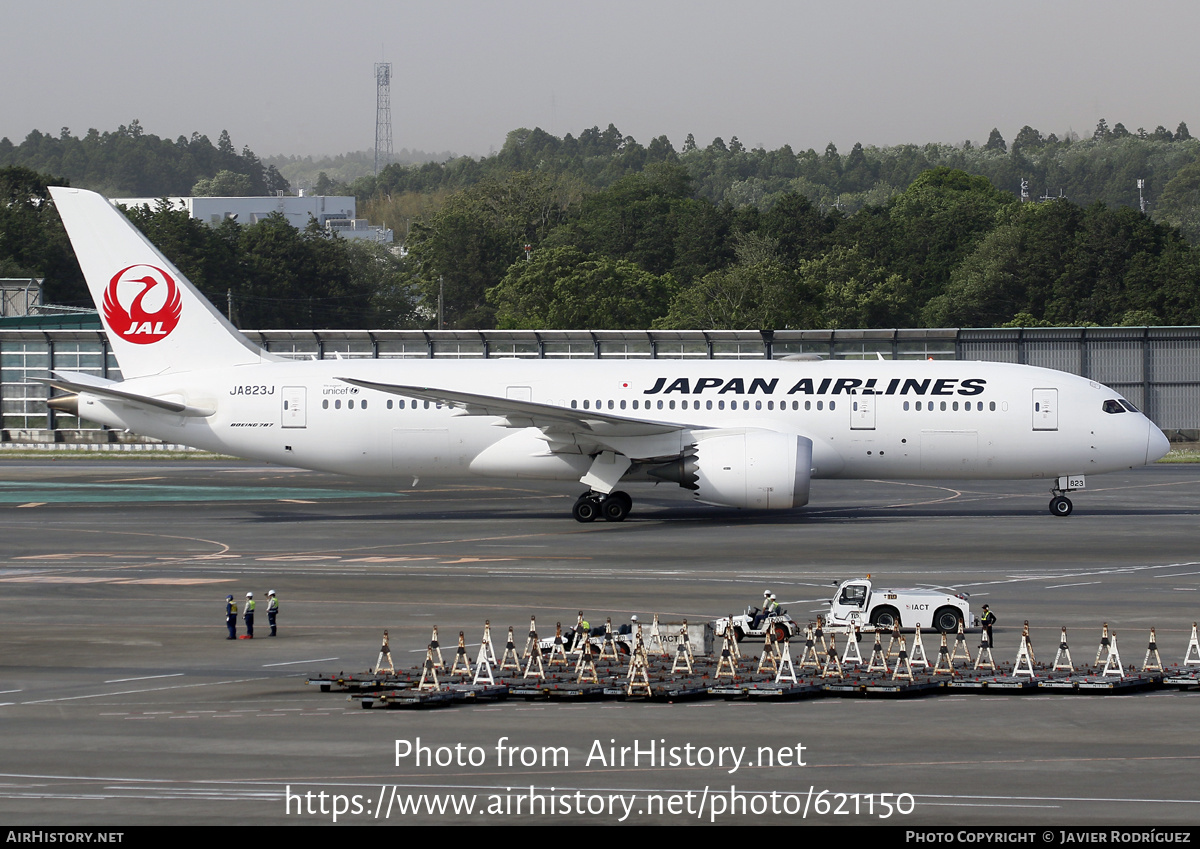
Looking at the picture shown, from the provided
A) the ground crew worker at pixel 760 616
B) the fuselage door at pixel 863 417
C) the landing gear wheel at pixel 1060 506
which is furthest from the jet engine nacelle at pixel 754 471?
the ground crew worker at pixel 760 616

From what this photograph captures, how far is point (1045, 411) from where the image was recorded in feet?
148

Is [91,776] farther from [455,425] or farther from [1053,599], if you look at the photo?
[455,425]

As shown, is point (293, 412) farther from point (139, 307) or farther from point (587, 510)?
point (587, 510)

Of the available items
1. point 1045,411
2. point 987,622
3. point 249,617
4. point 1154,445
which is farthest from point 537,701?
point 1154,445

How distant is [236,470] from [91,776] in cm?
5344

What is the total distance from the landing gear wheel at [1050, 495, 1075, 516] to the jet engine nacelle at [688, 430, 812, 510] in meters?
9.83

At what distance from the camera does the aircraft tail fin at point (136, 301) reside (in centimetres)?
4675

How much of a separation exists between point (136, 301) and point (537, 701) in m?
31.7

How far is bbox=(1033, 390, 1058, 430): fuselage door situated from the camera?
44.9 meters

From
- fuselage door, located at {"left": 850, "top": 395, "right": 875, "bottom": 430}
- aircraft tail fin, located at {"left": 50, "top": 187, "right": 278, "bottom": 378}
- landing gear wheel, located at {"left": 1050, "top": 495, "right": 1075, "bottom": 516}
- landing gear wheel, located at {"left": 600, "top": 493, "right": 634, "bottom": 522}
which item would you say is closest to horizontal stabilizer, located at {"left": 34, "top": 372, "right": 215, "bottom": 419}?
aircraft tail fin, located at {"left": 50, "top": 187, "right": 278, "bottom": 378}

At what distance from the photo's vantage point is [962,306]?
140 meters

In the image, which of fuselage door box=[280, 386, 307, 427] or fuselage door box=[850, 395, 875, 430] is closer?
fuselage door box=[850, 395, 875, 430]

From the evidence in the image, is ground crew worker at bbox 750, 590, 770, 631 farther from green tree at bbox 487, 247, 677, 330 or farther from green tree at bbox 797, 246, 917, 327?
green tree at bbox 797, 246, 917, 327

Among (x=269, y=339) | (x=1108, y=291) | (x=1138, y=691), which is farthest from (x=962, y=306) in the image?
(x=1138, y=691)
